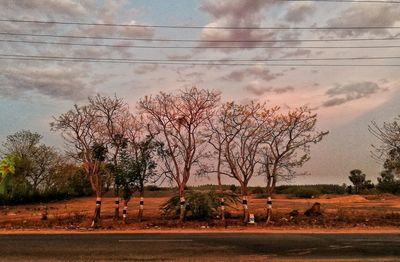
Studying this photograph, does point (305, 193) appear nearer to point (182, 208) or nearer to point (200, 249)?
point (182, 208)

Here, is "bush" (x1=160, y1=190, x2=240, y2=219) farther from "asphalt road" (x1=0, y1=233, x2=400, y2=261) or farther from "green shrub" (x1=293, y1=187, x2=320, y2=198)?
"green shrub" (x1=293, y1=187, x2=320, y2=198)

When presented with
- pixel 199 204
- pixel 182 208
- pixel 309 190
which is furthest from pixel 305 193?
pixel 182 208

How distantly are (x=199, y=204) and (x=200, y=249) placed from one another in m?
13.2

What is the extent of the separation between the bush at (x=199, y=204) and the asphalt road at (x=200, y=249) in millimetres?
10083

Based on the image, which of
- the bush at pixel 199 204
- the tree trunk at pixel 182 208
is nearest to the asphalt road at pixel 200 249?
the tree trunk at pixel 182 208

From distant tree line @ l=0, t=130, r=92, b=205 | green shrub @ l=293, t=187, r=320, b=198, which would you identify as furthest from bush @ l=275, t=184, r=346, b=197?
distant tree line @ l=0, t=130, r=92, b=205

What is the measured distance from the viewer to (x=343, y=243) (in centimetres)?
1617

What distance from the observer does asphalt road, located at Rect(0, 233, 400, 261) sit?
12.5 m

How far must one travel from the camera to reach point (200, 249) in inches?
556

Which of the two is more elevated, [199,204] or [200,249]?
[199,204]

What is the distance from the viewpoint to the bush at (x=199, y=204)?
27.3 metres

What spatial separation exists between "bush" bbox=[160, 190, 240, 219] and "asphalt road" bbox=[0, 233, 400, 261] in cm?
1008

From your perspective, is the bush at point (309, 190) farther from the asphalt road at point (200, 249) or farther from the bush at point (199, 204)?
the asphalt road at point (200, 249)

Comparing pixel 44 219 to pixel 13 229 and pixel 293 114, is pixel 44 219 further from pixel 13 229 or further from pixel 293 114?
pixel 293 114
